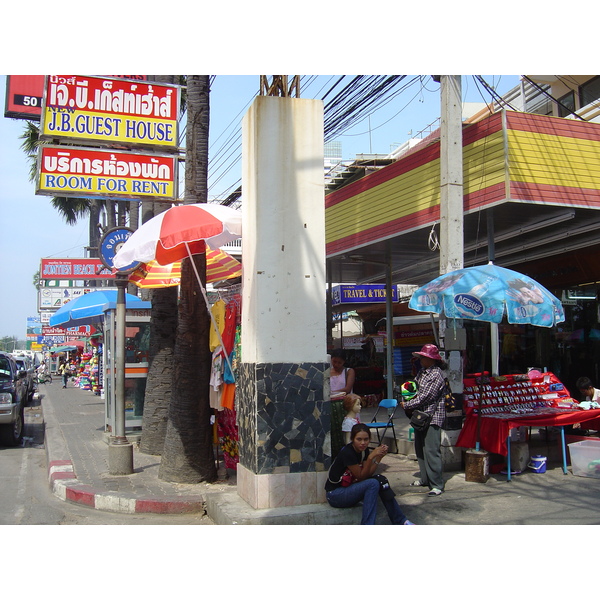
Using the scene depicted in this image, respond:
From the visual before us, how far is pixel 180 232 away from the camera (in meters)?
6.58

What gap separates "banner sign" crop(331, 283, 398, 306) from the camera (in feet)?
72.8

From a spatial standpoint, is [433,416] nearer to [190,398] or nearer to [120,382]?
[190,398]

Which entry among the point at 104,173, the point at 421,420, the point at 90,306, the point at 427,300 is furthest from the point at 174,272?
the point at 421,420

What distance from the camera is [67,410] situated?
59.9 ft

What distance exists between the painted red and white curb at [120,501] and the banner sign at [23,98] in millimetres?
12219

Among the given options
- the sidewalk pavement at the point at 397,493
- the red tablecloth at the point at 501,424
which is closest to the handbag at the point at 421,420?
the sidewalk pavement at the point at 397,493

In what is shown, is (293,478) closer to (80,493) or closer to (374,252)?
(80,493)

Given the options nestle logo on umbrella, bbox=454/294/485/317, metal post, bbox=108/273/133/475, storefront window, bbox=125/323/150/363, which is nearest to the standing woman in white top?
nestle logo on umbrella, bbox=454/294/485/317

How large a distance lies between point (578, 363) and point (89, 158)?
11.4 meters

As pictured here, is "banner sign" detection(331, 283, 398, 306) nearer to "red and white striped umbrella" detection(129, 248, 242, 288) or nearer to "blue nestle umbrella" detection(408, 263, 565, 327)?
"red and white striped umbrella" detection(129, 248, 242, 288)

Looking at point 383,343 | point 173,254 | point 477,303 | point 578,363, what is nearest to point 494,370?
point 477,303

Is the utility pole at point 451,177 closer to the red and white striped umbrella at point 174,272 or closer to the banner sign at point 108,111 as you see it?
the red and white striped umbrella at point 174,272

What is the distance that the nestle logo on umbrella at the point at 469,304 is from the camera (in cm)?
667

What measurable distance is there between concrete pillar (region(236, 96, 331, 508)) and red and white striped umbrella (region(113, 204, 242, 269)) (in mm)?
864
